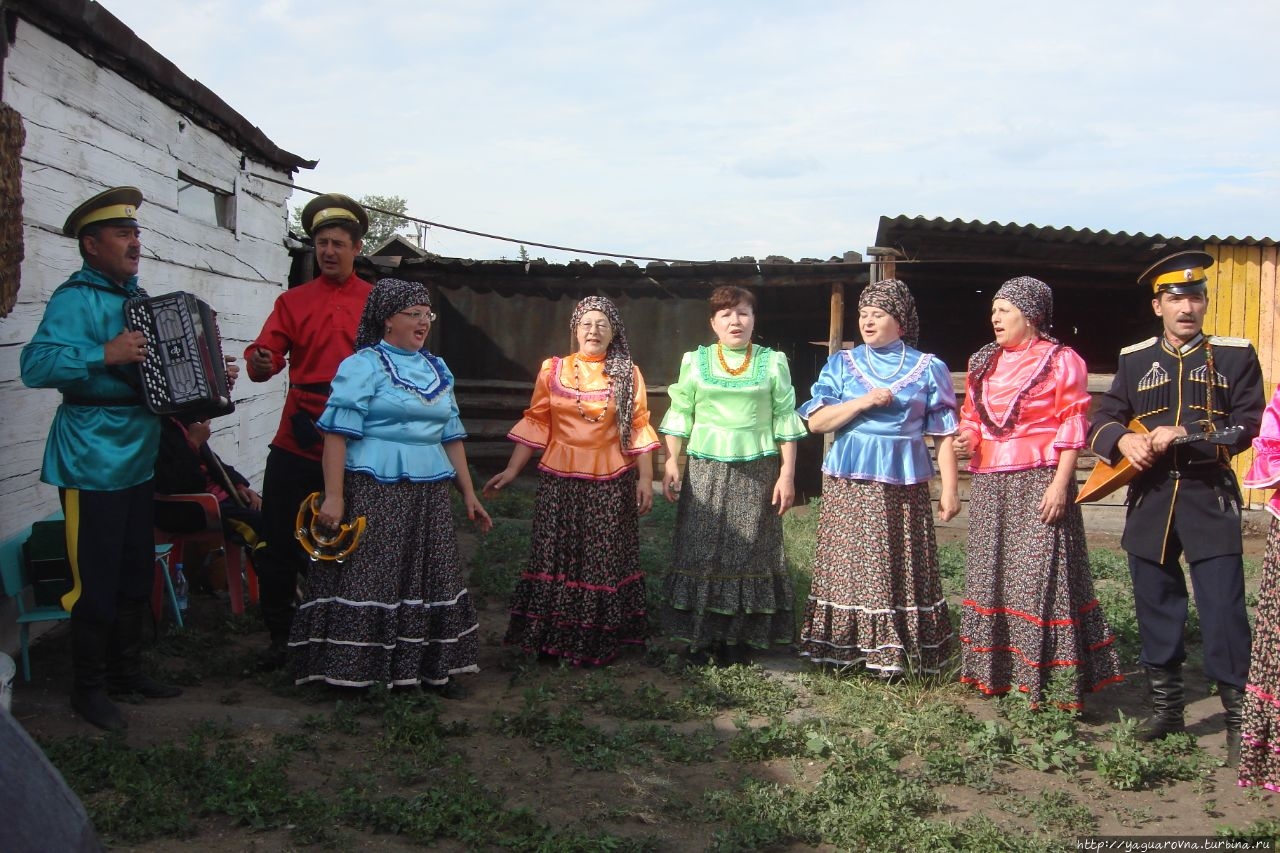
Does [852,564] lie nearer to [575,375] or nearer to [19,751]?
[575,375]

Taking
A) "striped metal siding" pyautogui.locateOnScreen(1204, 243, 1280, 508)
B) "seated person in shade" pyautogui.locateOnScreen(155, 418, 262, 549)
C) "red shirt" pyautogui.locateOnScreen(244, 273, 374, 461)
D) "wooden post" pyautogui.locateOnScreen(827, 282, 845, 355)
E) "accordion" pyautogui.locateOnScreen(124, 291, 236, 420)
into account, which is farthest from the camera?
"wooden post" pyautogui.locateOnScreen(827, 282, 845, 355)

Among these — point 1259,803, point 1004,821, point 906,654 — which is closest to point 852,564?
point 906,654

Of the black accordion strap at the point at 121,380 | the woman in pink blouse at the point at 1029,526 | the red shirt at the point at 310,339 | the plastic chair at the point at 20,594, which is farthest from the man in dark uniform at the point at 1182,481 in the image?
the plastic chair at the point at 20,594

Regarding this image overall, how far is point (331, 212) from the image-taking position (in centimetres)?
477

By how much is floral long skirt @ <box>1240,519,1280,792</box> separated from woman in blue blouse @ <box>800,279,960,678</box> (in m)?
1.41

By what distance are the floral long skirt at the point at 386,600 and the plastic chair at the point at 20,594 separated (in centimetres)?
105

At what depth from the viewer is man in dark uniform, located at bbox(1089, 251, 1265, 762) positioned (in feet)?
12.8

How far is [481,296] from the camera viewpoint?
11.6 meters

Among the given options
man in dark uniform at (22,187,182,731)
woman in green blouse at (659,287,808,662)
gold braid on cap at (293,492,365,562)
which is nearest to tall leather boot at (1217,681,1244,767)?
woman in green blouse at (659,287,808,662)

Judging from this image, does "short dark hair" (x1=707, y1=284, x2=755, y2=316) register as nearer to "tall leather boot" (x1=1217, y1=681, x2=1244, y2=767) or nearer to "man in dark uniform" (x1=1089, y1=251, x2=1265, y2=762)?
"man in dark uniform" (x1=1089, y1=251, x2=1265, y2=762)

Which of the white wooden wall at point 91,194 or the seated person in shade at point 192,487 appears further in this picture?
the seated person in shade at point 192,487

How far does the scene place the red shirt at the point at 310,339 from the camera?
15.3 feet

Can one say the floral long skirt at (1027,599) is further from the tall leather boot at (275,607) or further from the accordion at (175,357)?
the accordion at (175,357)

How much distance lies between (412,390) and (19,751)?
11.0ft
